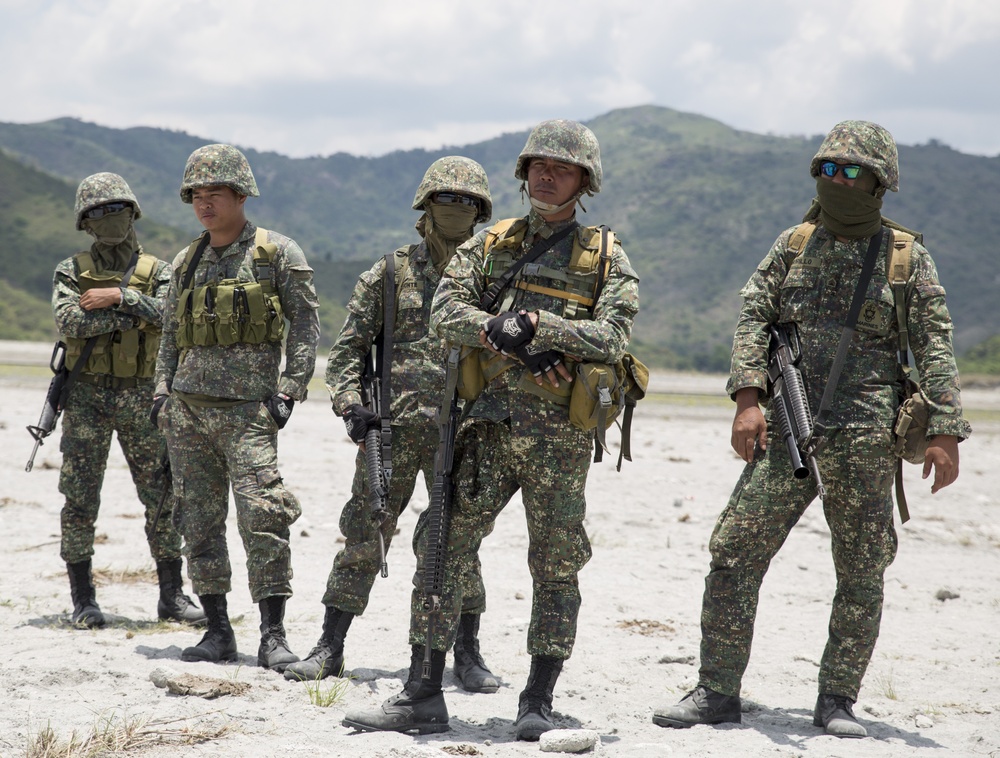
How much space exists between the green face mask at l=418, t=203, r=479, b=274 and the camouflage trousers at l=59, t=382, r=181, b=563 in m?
2.38

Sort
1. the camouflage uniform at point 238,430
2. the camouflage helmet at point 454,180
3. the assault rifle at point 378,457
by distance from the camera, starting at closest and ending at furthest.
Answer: the assault rifle at point 378,457 < the camouflage helmet at point 454,180 < the camouflage uniform at point 238,430

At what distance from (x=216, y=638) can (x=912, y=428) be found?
12.5 ft

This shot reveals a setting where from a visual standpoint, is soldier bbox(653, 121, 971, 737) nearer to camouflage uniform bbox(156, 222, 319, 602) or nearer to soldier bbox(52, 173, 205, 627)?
camouflage uniform bbox(156, 222, 319, 602)

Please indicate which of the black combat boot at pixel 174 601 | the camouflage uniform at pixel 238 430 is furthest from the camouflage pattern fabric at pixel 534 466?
the black combat boot at pixel 174 601

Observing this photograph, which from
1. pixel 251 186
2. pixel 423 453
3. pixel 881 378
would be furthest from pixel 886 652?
pixel 251 186

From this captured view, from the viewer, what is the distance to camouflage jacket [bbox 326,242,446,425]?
19.3 ft

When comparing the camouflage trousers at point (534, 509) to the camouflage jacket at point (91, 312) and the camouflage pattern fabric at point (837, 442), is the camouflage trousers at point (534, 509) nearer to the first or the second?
the camouflage pattern fabric at point (837, 442)

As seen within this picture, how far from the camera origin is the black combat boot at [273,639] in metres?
5.98

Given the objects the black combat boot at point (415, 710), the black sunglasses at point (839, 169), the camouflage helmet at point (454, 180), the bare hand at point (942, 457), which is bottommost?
the black combat boot at point (415, 710)

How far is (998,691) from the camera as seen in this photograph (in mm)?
6289

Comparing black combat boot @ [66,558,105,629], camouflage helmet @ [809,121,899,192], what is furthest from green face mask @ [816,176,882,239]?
black combat boot @ [66,558,105,629]

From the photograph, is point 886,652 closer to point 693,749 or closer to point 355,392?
point 693,749

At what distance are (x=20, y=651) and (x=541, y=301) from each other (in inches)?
136

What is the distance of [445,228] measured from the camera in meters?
6.07
